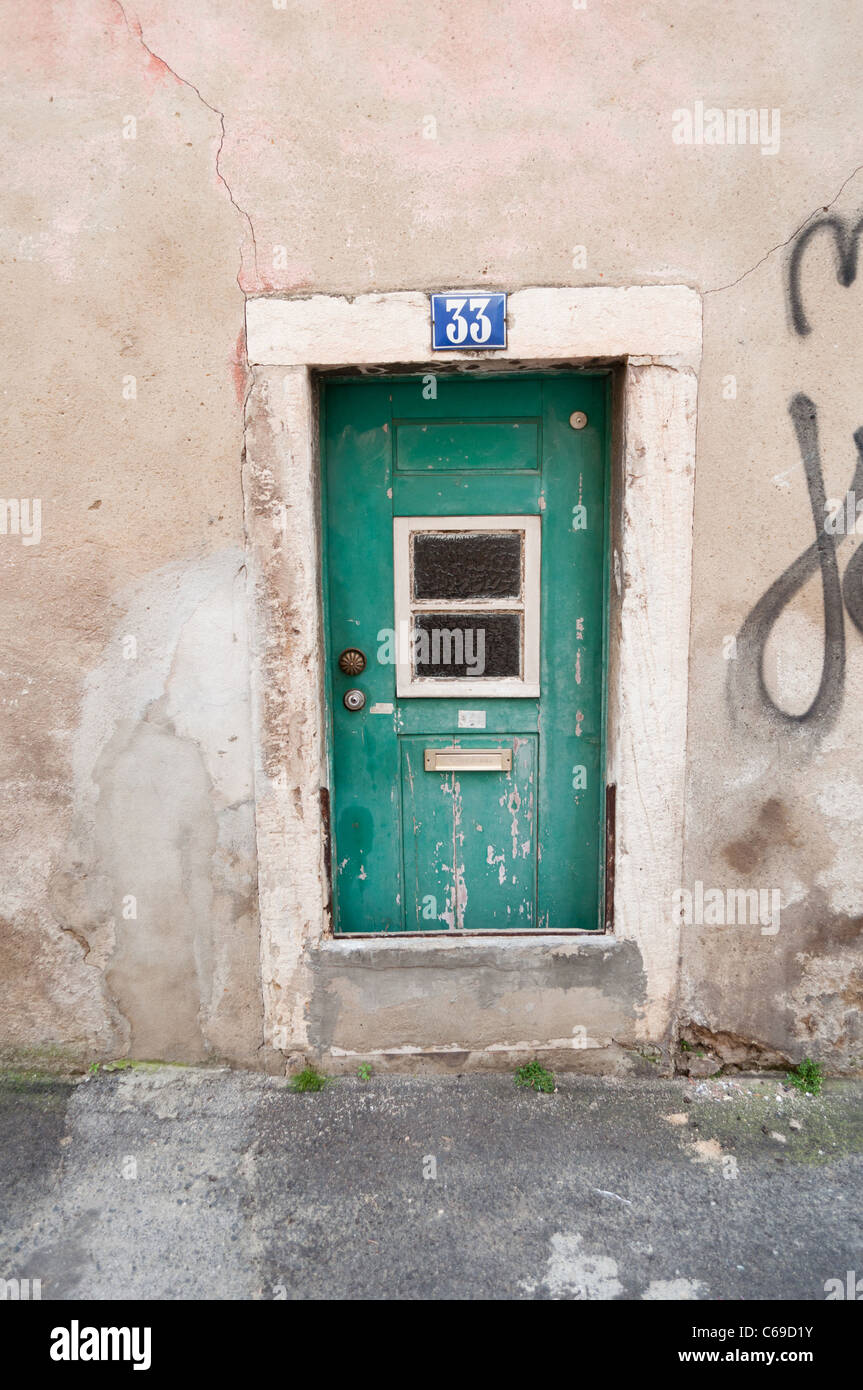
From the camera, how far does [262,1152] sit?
2432 millimetres

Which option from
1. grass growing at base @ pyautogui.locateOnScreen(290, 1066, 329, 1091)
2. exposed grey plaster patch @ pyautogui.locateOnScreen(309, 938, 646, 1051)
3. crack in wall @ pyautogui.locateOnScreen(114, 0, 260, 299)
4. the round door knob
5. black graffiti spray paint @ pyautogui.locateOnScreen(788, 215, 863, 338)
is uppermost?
crack in wall @ pyautogui.locateOnScreen(114, 0, 260, 299)

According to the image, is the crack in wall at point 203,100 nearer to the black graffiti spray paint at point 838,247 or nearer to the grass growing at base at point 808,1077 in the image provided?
the black graffiti spray paint at point 838,247

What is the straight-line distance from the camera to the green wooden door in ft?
8.71

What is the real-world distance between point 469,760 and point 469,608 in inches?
21.1

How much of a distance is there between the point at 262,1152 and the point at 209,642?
1.63 metres

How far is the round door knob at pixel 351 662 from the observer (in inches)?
106

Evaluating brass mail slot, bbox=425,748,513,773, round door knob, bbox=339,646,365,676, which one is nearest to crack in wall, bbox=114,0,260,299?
round door knob, bbox=339,646,365,676

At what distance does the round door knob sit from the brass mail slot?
15.0 inches

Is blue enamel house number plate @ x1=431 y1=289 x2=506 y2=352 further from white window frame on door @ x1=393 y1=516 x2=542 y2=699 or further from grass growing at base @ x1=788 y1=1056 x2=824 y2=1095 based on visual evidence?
grass growing at base @ x1=788 y1=1056 x2=824 y2=1095

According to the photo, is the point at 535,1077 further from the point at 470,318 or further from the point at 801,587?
the point at 470,318

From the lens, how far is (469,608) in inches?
107

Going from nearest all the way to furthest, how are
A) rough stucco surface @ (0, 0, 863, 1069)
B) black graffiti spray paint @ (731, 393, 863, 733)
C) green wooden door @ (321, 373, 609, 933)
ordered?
rough stucco surface @ (0, 0, 863, 1069) → black graffiti spray paint @ (731, 393, 863, 733) → green wooden door @ (321, 373, 609, 933)

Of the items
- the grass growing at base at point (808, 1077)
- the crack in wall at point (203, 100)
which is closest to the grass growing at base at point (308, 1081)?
the grass growing at base at point (808, 1077)

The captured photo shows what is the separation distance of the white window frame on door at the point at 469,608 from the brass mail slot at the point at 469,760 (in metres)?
0.19
